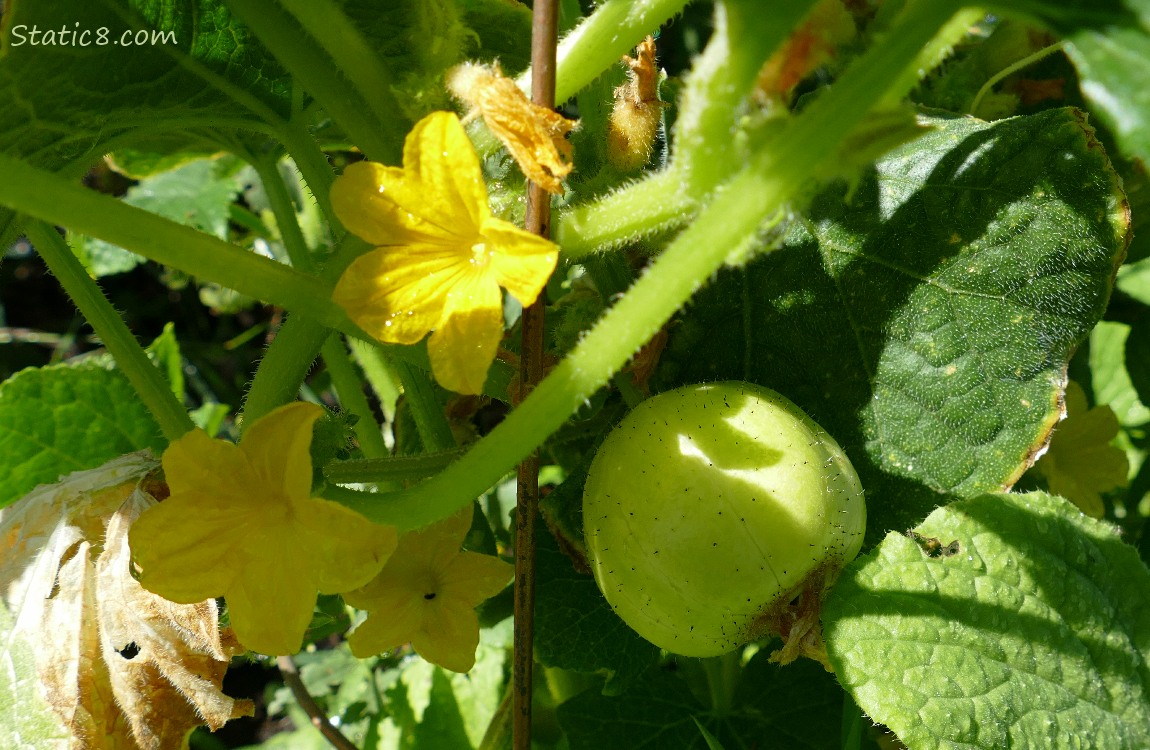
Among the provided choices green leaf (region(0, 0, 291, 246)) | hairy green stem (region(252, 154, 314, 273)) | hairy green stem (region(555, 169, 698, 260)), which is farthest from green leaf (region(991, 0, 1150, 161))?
hairy green stem (region(252, 154, 314, 273))

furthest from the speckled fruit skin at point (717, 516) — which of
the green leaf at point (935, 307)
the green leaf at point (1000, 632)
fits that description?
the green leaf at point (935, 307)

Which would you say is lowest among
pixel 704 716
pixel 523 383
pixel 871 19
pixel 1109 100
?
pixel 704 716

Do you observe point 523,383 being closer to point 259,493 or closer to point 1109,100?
point 259,493

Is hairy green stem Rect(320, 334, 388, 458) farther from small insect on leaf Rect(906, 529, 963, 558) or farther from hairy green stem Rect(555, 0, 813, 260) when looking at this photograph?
small insect on leaf Rect(906, 529, 963, 558)

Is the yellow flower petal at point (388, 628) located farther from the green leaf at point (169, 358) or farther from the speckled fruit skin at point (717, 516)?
the green leaf at point (169, 358)

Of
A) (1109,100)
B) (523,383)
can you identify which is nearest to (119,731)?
(523,383)
